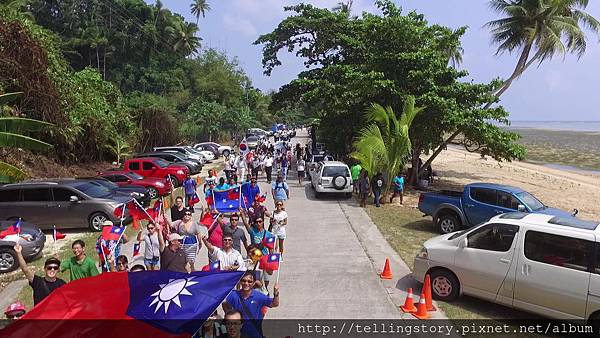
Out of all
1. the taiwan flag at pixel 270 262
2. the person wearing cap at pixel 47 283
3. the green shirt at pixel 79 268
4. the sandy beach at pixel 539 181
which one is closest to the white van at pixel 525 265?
the taiwan flag at pixel 270 262

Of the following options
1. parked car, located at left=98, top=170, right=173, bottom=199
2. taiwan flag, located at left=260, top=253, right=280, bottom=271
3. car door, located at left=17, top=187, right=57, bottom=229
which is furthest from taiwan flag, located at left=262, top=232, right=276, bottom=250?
parked car, located at left=98, top=170, right=173, bottom=199

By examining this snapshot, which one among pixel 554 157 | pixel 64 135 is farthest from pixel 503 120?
pixel 554 157

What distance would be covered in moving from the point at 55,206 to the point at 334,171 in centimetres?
1020

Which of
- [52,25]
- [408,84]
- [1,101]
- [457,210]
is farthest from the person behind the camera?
[52,25]

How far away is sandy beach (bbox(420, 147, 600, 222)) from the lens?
20380 mm

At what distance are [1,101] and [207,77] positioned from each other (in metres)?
50.5

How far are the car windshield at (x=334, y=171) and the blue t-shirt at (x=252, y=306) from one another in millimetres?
12968

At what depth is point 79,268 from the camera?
6.30m

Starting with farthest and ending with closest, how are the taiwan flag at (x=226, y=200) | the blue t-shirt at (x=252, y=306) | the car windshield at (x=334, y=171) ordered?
1. the car windshield at (x=334, y=171)
2. the taiwan flag at (x=226, y=200)
3. the blue t-shirt at (x=252, y=306)

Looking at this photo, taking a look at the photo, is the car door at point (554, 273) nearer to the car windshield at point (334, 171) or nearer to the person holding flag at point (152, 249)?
the person holding flag at point (152, 249)

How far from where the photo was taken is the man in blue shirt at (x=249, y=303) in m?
4.86

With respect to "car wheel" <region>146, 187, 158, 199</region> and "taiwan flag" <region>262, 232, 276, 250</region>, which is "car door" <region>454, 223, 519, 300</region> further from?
"car wheel" <region>146, 187, 158, 199</region>

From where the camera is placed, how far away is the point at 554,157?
49.6 meters

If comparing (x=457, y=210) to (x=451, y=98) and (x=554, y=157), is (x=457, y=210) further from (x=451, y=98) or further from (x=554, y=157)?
(x=554, y=157)
